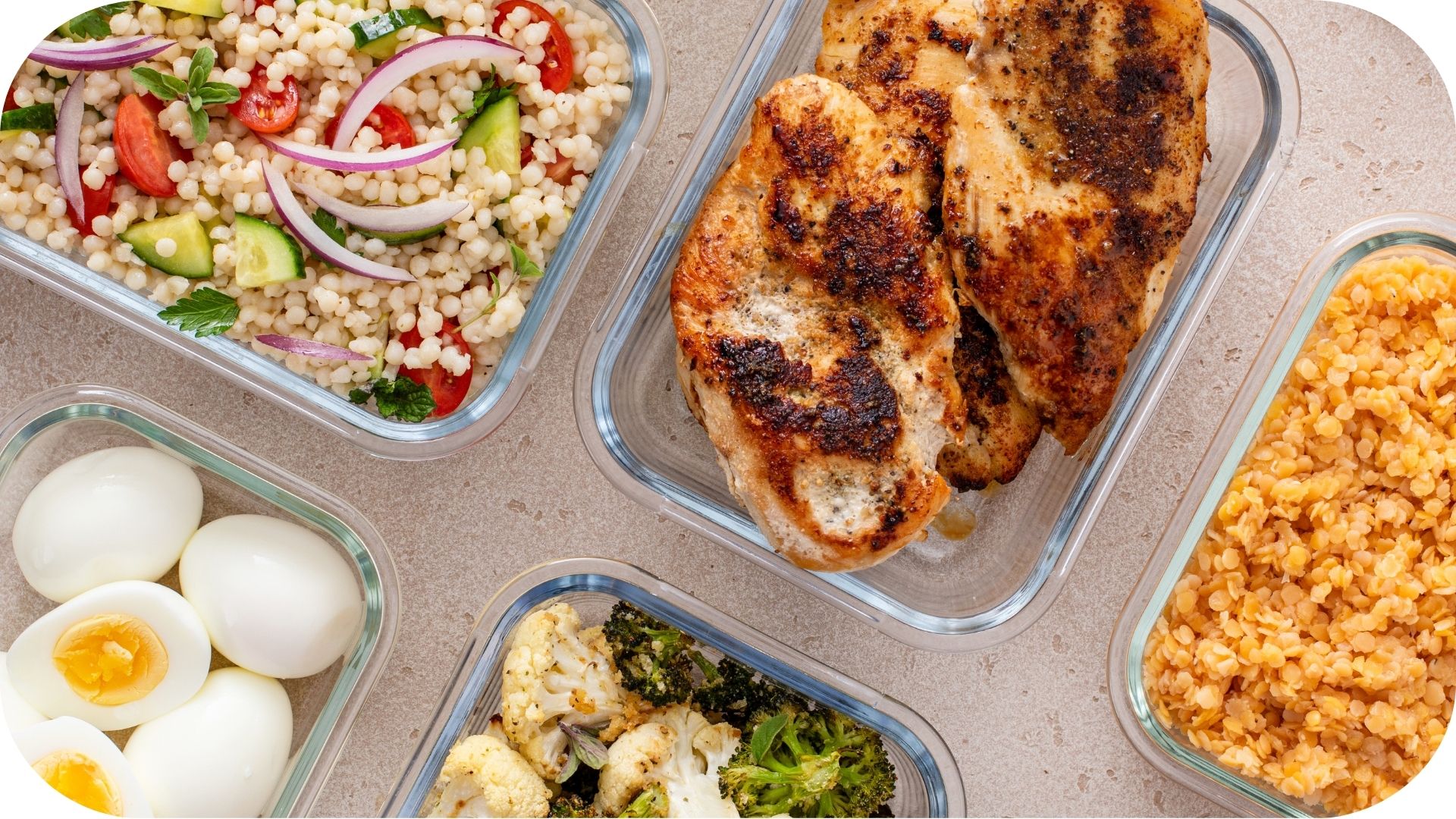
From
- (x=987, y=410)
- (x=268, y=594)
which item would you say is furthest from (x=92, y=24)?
(x=987, y=410)

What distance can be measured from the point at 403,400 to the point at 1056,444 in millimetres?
1309

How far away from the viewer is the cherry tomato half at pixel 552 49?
1954 millimetres

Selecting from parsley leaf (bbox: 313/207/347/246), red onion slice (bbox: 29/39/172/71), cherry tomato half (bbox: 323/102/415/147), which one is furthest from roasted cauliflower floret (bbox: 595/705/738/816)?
red onion slice (bbox: 29/39/172/71)

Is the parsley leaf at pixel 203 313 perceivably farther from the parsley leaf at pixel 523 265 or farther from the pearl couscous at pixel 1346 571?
the pearl couscous at pixel 1346 571

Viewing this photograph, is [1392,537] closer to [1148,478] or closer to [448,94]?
[1148,478]

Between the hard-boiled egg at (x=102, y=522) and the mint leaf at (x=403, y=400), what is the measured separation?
1.37 ft

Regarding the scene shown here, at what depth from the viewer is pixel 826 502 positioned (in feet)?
5.60

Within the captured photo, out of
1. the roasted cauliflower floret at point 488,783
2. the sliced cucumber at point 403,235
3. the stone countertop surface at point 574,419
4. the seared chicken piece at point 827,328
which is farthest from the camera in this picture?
the stone countertop surface at point 574,419

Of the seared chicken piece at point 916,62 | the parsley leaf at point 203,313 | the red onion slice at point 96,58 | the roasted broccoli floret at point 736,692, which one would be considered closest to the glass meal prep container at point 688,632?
the roasted broccoli floret at point 736,692

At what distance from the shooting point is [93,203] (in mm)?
1908

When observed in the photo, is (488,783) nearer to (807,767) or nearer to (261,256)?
(807,767)

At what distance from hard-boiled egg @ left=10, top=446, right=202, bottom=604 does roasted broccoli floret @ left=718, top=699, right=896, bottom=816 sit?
1160 millimetres

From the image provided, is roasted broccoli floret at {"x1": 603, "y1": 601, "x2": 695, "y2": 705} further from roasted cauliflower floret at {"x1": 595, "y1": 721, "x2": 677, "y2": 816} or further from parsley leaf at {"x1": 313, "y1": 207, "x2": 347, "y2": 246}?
parsley leaf at {"x1": 313, "y1": 207, "x2": 347, "y2": 246}

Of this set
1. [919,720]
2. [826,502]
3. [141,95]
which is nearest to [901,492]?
[826,502]
